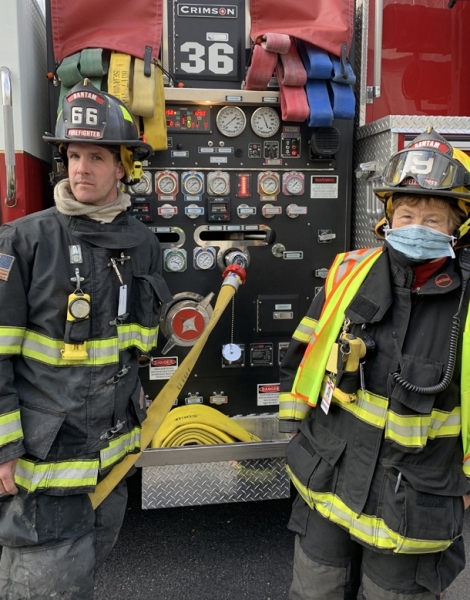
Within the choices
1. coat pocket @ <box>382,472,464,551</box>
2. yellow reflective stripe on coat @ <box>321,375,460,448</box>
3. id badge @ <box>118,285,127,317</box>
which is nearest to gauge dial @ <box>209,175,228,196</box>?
id badge @ <box>118,285,127,317</box>

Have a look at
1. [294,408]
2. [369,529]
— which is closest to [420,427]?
[369,529]

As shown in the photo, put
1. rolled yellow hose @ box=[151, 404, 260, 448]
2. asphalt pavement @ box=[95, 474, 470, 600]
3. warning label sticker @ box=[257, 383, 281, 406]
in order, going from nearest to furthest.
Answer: asphalt pavement @ box=[95, 474, 470, 600] → rolled yellow hose @ box=[151, 404, 260, 448] → warning label sticker @ box=[257, 383, 281, 406]

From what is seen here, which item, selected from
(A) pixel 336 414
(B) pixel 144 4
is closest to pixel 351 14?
(B) pixel 144 4

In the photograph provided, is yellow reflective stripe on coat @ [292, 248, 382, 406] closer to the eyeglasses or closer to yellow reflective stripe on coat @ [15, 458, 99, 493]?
the eyeglasses

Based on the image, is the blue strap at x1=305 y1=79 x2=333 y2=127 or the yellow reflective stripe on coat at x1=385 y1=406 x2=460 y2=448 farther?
the blue strap at x1=305 y1=79 x2=333 y2=127

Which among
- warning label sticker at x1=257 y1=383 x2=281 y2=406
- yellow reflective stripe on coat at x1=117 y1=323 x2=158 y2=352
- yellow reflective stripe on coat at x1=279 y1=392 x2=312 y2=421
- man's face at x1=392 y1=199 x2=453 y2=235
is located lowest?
warning label sticker at x1=257 y1=383 x2=281 y2=406

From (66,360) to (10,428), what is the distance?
0.28m

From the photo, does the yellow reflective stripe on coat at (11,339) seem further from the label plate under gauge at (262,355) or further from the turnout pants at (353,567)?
the label plate under gauge at (262,355)

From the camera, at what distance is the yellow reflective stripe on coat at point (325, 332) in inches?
79.1

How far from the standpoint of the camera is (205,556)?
3.05 metres

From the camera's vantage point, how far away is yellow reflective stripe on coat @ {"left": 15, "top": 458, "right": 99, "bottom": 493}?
6.16 ft

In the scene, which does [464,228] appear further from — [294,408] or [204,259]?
[204,259]

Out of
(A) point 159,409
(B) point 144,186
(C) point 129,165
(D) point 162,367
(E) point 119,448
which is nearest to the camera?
(E) point 119,448

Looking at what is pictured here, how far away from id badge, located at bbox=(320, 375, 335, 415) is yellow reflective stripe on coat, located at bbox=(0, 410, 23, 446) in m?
1.05
